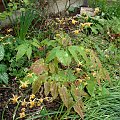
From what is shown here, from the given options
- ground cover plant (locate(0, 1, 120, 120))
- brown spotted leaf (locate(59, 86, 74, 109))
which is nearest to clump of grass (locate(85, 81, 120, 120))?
ground cover plant (locate(0, 1, 120, 120))

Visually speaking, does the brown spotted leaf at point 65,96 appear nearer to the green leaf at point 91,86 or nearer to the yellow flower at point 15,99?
the green leaf at point 91,86

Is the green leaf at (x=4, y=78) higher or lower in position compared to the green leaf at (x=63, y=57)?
lower

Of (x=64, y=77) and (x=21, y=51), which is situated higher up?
(x=21, y=51)

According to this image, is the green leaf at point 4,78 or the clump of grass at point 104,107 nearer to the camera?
the clump of grass at point 104,107

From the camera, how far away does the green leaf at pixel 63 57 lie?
1.96 metres

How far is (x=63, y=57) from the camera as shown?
1.97 metres

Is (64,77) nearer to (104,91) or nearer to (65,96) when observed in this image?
(65,96)

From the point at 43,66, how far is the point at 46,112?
30cm

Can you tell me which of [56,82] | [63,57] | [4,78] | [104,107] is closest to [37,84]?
[56,82]

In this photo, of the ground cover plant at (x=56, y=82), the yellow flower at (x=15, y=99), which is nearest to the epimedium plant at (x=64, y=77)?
the ground cover plant at (x=56, y=82)

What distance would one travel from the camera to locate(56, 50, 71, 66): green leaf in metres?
1.96

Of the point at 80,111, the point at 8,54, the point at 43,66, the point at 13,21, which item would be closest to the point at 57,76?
the point at 43,66

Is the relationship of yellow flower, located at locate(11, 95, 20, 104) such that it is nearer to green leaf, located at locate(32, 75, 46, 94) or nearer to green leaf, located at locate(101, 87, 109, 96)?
green leaf, located at locate(32, 75, 46, 94)

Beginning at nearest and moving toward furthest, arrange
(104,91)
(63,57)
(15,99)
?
1. (63,57)
2. (15,99)
3. (104,91)
